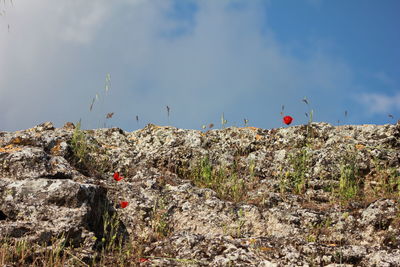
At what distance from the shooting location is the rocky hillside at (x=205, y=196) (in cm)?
563

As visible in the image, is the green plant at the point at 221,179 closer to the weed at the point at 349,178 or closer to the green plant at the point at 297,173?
the green plant at the point at 297,173

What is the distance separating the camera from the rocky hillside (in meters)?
5.63

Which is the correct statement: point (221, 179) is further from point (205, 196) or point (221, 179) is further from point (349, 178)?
point (349, 178)

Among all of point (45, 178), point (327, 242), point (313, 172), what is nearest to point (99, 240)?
point (45, 178)

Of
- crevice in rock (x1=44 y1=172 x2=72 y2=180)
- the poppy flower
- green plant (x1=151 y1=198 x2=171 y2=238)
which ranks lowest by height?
green plant (x1=151 y1=198 x2=171 y2=238)

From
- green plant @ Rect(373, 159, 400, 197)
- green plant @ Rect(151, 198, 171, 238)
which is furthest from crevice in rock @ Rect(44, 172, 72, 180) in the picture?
green plant @ Rect(373, 159, 400, 197)

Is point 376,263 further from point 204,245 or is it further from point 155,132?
point 155,132

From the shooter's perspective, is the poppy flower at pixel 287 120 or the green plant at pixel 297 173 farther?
the poppy flower at pixel 287 120

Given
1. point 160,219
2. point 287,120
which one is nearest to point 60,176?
point 160,219

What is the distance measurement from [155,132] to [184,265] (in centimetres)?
526

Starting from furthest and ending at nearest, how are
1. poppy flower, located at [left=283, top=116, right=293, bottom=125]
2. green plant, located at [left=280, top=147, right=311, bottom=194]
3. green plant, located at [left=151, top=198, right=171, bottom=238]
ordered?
poppy flower, located at [left=283, top=116, right=293, bottom=125] < green plant, located at [left=280, top=147, right=311, bottom=194] < green plant, located at [left=151, top=198, right=171, bottom=238]

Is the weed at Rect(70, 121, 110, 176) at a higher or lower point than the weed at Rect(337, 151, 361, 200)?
higher

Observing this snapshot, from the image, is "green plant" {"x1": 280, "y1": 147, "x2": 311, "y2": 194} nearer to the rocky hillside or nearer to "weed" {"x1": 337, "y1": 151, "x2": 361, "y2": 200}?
the rocky hillside

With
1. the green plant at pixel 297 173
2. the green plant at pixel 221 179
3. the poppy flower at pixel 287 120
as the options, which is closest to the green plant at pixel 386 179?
the green plant at pixel 297 173
